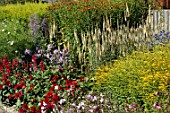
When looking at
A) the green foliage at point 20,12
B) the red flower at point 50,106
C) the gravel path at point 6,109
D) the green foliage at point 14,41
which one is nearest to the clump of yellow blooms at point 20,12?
the green foliage at point 20,12

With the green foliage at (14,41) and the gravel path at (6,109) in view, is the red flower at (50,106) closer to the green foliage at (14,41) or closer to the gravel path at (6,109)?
the gravel path at (6,109)

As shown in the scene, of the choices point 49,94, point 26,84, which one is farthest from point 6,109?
point 49,94

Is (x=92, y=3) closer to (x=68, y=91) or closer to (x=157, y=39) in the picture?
(x=157, y=39)

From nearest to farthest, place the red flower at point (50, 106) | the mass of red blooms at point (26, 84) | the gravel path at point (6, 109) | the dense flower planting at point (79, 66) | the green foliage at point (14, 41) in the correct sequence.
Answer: the dense flower planting at point (79, 66), the red flower at point (50, 106), the mass of red blooms at point (26, 84), the gravel path at point (6, 109), the green foliage at point (14, 41)

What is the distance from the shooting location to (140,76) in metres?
5.66

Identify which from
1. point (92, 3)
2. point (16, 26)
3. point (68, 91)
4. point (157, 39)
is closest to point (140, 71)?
point (68, 91)

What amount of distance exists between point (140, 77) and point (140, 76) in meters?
0.15

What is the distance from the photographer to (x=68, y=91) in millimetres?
6215

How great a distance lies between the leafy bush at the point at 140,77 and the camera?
5.34m

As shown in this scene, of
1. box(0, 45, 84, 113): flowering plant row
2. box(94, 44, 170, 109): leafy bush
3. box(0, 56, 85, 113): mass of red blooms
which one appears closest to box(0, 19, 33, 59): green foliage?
box(0, 56, 85, 113): mass of red blooms

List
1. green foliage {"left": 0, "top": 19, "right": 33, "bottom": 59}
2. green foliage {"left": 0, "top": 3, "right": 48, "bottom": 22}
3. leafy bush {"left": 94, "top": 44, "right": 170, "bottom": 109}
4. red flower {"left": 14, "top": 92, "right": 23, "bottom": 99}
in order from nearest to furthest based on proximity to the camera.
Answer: leafy bush {"left": 94, "top": 44, "right": 170, "bottom": 109} → red flower {"left": 14, "top": 92, "right": 23, "bottom": 99} → green foliage {"left": 0, "top": 19, "right": 33, "bottom": 59} → green foliage {"left": 0, "top": 3, "right": 48, "bottom": 22}

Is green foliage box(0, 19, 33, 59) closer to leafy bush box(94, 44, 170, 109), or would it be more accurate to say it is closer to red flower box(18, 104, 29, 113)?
red flower box(18, 104, 29, 113)

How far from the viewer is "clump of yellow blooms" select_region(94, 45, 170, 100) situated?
17.6ft

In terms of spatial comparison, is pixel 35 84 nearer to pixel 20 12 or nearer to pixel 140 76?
pixel 140 76
